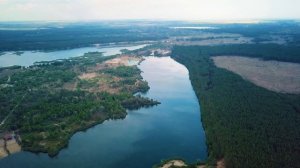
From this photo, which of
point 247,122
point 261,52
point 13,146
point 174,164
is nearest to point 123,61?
point 261,52

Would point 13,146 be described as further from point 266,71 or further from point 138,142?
point 266,71

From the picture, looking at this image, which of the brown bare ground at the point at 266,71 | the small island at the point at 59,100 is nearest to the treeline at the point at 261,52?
the brown bare ground at the point at 266,71

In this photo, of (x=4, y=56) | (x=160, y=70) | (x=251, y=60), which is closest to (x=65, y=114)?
(x=160, y=70)

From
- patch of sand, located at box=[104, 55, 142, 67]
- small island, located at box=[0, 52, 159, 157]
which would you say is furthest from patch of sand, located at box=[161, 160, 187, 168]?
patch of sand, located at box=[104, 55, 142, 67]

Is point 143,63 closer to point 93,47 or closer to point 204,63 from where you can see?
point 204,63

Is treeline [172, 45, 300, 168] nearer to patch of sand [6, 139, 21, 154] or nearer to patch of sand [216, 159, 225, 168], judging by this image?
patch of sand [216, 159, 225, 168]
